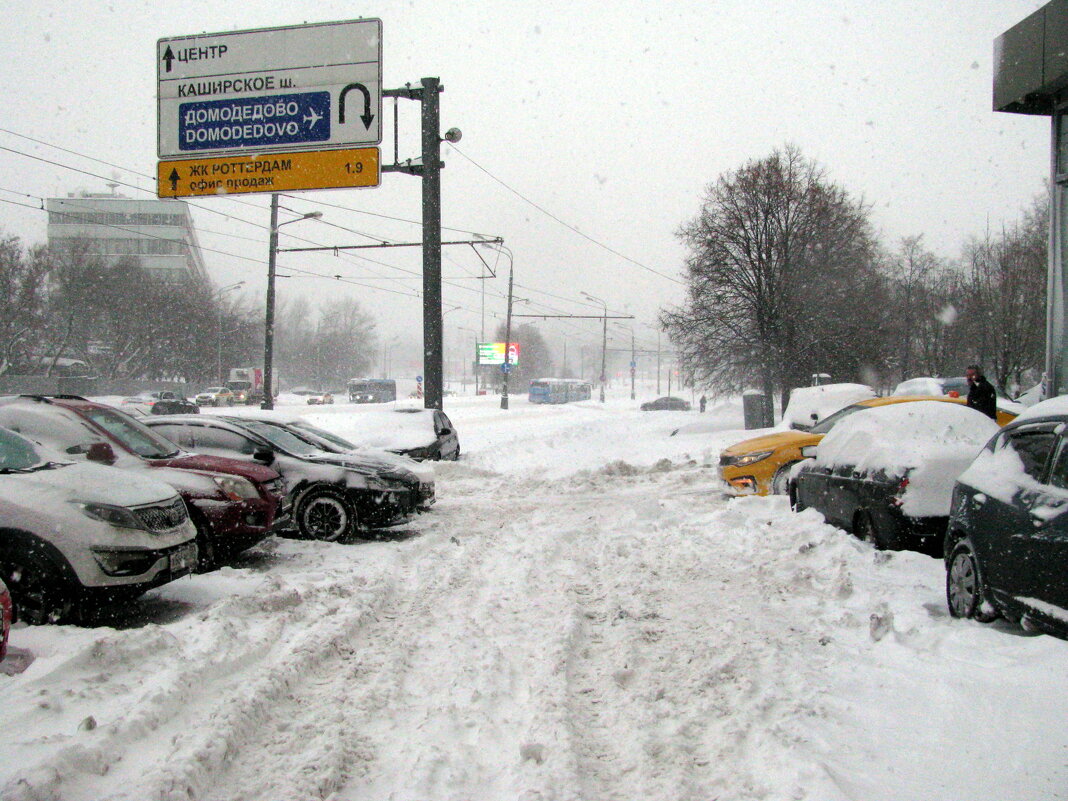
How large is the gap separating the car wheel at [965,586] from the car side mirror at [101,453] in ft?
22.6

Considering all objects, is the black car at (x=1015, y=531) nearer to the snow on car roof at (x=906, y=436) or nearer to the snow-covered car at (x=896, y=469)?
the snow-covered car at (x=896, y=469)

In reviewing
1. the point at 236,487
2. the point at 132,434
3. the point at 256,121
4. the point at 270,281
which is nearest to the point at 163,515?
the point at 236,487

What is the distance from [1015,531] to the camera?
14.5 ft

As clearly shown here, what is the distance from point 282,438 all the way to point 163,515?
170 inches

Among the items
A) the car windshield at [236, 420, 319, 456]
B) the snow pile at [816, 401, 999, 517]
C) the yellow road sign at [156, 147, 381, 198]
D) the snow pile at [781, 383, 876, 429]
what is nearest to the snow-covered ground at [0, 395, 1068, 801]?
the snow pile at [816, 401, 999, 517]

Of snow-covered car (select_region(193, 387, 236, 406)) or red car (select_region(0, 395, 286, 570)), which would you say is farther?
snow-covered car (select_region(193, 387, 236, 406))

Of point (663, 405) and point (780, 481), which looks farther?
point (663, 405)

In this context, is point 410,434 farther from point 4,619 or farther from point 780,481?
point 4,619

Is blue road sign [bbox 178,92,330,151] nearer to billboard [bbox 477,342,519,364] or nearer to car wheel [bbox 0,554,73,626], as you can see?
car wheel [bbox 0,554,73,626]

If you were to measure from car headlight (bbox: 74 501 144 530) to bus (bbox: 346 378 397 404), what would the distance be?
60778 millimetres

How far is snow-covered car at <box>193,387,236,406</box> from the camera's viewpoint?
50625mm

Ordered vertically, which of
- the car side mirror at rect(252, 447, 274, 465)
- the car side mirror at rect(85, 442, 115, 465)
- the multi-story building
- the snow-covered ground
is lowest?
the snow-covered ground

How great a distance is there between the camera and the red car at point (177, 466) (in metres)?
6.93

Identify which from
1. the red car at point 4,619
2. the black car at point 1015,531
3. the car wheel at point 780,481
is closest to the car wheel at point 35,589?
the red car at point 4,619
